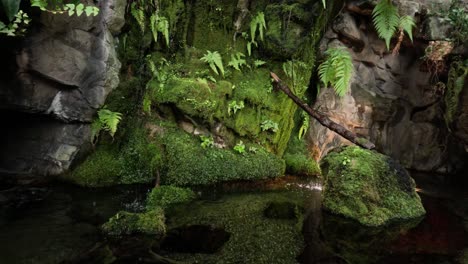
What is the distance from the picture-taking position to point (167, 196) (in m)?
6.25

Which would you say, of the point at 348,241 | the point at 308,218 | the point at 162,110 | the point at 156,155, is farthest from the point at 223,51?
the point at 348,241

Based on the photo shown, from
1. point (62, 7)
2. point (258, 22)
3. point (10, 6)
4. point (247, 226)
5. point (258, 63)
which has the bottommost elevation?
point (247, 226)

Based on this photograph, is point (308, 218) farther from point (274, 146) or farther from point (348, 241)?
point (274, 146)

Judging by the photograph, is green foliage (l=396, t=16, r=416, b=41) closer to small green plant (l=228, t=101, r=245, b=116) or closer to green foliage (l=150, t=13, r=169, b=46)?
small green plant (l=228, t=101, r=245, b=116)

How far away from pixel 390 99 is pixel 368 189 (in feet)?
18.1

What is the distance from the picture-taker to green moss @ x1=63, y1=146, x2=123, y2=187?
6.70 meters

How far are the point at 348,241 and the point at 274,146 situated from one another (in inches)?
156

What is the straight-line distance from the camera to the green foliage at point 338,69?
869cm

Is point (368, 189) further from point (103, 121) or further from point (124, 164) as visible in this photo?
point (103, 121)

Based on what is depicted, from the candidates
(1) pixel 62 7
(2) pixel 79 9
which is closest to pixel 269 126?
(2) pixel 79 9

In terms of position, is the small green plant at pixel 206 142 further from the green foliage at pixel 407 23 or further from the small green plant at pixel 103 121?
the green foliage at pixel 407 23

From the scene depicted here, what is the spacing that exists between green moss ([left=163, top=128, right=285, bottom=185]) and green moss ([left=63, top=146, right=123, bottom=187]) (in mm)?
1052

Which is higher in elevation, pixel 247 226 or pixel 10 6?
pixel 10 6

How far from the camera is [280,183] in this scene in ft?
26.4
